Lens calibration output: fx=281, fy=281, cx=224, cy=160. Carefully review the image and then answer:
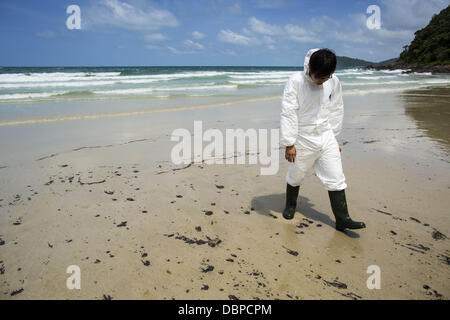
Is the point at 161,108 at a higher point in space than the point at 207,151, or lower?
higher

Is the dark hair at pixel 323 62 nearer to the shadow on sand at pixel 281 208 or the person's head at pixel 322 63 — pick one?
the person's head at pixel 322 63

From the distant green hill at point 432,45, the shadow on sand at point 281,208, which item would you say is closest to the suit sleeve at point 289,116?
the shadow on sand at point 281,208

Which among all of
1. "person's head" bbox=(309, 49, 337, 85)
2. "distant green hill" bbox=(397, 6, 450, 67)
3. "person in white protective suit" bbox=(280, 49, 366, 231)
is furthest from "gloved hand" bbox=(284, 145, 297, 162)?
"distant green hill" bbox=(397, 6, 450, 67)

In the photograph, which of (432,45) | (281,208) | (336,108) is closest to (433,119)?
(336,108)

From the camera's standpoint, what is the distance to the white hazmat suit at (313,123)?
100 inches

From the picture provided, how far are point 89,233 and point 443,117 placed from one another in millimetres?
9105

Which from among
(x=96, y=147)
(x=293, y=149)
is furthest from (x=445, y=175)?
(x=96, y=147)

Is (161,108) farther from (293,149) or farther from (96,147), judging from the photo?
(293,149)

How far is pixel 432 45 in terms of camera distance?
48875mm

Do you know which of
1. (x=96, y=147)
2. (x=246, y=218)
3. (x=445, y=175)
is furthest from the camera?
(x=96, y=147)

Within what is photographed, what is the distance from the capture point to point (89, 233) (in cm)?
257

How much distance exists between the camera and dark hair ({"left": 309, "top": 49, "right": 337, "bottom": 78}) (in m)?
2.26

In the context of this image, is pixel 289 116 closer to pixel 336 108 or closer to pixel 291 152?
pixel 291 152
